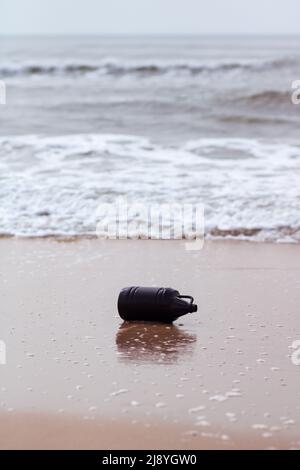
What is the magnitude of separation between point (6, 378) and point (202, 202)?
10.6 feet

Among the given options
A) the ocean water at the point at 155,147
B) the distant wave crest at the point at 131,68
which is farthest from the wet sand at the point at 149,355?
the distant wave crest at the point at 131,68

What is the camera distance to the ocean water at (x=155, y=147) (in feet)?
18.5

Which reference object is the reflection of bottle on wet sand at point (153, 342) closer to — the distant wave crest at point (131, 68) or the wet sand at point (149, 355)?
the wet sand at point (149, 355)

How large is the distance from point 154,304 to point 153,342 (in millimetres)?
191

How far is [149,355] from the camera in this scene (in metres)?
3.01

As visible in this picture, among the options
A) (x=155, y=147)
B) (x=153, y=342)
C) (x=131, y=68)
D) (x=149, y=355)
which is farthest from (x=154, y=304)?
(x=131, y=68)

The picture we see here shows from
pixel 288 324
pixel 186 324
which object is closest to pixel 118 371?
pixel 186 324

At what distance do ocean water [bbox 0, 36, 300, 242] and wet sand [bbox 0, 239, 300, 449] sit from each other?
35.1 inches

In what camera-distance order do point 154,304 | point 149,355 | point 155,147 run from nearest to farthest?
point 149,355 < point 154,304 < point 155,147

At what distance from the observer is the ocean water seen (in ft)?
18.5

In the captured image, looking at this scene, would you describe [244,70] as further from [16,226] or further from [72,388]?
[72,388]

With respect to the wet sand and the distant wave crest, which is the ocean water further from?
the wet sand

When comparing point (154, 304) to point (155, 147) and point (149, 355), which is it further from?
point (155, 147)
